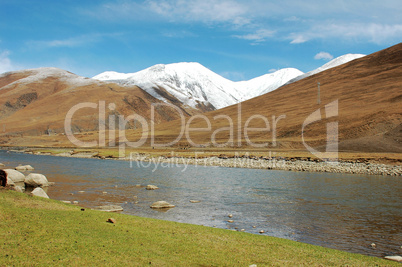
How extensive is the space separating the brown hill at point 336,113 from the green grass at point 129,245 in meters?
70.9

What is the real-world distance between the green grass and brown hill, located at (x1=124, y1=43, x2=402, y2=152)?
7091cm

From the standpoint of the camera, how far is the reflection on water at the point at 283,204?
19.2 metres

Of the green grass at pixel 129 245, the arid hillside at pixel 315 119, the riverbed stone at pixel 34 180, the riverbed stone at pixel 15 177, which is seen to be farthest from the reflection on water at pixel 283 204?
the arid hillside at pixel 315 119

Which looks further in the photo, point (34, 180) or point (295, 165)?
point (295, 165)

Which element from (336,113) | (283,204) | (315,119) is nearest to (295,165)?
(283,204)

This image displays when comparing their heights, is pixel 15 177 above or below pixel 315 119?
below

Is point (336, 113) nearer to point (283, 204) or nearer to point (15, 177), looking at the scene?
point (283, 204)

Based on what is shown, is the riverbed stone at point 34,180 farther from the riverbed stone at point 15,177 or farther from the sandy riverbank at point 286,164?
the sandy riverbank at point 286,164

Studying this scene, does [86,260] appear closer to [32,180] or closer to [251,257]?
[251,257]

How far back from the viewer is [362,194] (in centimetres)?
3428

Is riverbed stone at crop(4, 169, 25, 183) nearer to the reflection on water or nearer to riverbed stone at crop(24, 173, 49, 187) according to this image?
riverbed stone at crop(24, 173, 49, 187)

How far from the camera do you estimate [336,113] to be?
115 meters

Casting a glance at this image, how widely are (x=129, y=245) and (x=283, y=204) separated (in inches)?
764

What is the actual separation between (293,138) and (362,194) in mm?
74113
